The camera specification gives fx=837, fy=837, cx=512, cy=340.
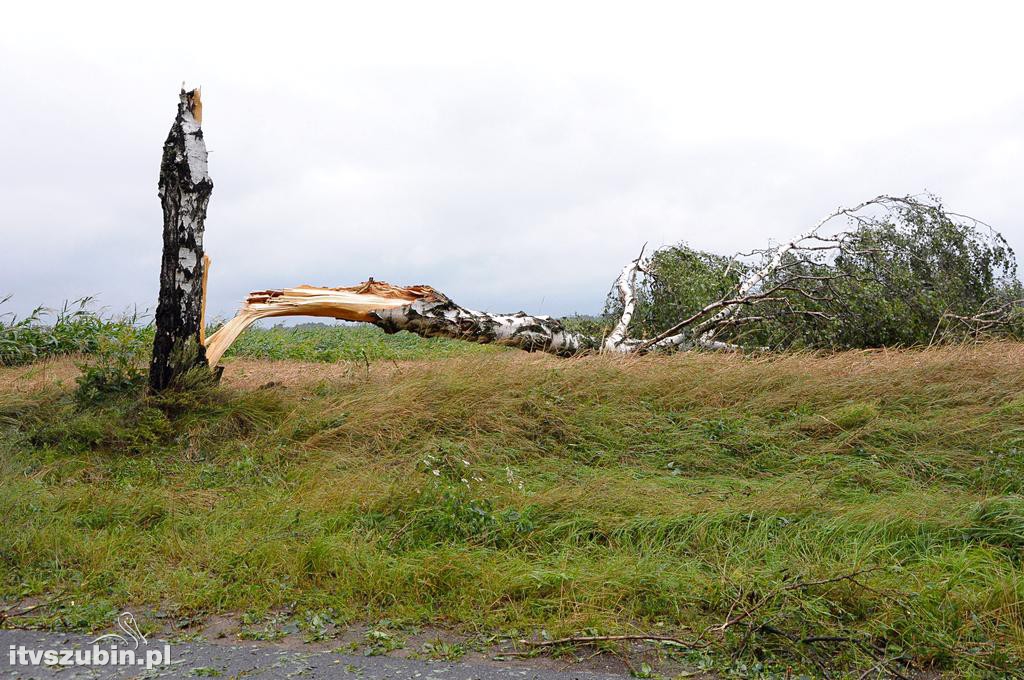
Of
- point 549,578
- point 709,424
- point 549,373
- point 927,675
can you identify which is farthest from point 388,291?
point 927,675

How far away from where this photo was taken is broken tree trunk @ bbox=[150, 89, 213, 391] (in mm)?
8156

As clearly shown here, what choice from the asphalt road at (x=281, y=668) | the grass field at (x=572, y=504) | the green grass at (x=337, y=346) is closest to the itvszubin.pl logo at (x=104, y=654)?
the asphalt road at (x=281, y=668)

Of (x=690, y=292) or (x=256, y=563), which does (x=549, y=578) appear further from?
(x=690, y=292)

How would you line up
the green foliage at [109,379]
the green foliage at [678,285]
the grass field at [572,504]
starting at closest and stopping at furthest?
the grass field at [572,504]
the green foliage at [109,379]
the green foliage at [678,285]

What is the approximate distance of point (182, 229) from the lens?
8195 mm

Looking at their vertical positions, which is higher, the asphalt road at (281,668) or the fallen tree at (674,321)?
the fallen tree at (674,321)

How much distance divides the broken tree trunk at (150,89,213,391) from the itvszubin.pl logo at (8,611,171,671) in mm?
4404

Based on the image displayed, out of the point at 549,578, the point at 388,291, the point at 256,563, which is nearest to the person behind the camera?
the point at 549,578

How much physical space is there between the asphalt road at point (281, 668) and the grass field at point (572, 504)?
13.1 inches

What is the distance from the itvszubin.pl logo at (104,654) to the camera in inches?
148

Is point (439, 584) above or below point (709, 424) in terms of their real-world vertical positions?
below

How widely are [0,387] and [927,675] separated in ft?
35.2

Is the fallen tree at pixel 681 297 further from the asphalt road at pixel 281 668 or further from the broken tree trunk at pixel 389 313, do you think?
the asphalt road at pixel 281 668

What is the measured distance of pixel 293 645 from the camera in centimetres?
386
